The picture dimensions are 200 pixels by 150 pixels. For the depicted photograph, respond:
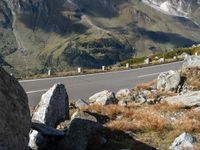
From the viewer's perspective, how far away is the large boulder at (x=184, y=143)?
1145cm

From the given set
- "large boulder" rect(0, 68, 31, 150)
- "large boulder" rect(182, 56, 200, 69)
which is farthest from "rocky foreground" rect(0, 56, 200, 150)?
"large boulder" rect(182, 56, 200, 69)

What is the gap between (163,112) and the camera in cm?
1562

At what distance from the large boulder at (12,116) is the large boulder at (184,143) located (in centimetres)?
408

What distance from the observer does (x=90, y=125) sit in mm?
12391

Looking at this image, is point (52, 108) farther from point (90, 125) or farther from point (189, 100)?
point (189, 100)

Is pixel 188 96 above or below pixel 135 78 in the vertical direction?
above


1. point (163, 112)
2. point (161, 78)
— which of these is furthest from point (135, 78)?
point (163, 112)

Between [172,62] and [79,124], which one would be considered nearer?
[79,124]

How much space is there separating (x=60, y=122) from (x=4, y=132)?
589 cm

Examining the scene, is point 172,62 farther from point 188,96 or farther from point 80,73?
point 188,96

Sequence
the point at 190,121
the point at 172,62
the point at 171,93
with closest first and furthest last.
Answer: the point at 190,121, the point at 171,93, the point at 172,62

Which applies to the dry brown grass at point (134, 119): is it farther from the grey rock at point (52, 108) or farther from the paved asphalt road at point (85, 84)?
the paved asphalt road at point (85, 84)

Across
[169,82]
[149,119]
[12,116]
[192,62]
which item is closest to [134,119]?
[149,119]

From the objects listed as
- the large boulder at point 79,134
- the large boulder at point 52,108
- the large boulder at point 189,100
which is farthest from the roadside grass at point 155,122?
the large boulder at point 52,108
